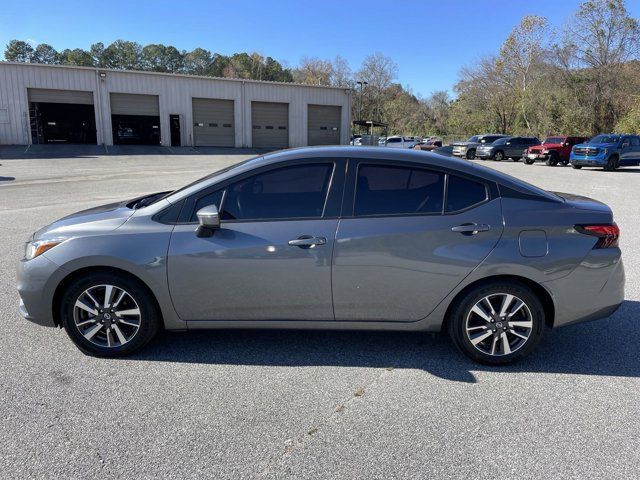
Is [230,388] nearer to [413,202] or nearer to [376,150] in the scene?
[413,202]

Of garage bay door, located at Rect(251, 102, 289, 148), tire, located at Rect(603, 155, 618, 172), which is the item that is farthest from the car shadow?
garage bay door, located at Rect(251, 102, 289, 148)

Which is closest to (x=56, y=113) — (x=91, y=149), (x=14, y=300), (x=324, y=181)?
(x=91, y=149)

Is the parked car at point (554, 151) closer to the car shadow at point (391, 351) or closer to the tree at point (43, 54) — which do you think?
the car shadow at point (391, 351)

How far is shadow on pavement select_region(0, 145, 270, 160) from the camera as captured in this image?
2917cm

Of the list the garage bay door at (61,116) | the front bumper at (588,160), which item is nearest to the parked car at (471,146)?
the front bumper at (588,160)

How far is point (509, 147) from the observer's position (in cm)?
3278

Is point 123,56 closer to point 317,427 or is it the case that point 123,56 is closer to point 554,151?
point 554,151

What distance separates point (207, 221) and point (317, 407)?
1483 mm

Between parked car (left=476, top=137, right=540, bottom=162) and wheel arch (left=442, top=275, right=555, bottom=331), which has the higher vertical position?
parked car (left=476, top=137, right=540, bottom=162)

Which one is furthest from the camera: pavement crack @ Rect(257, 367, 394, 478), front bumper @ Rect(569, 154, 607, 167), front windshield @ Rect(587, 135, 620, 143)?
front windshield @ Rect(587, 135, 620, 143)

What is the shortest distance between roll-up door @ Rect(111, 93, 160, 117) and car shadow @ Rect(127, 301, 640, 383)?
35390 millimetres

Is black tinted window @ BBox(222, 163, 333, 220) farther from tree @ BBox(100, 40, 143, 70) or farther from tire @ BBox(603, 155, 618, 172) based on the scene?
tree @ BBox(100, 40, 143, 70)

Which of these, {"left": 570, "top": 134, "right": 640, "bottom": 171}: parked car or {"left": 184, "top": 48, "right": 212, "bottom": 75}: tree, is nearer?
{"left": 570, "top": 134, "right": 640, "bottom": 171}: parked car

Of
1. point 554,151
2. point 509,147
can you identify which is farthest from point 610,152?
point 509,147
